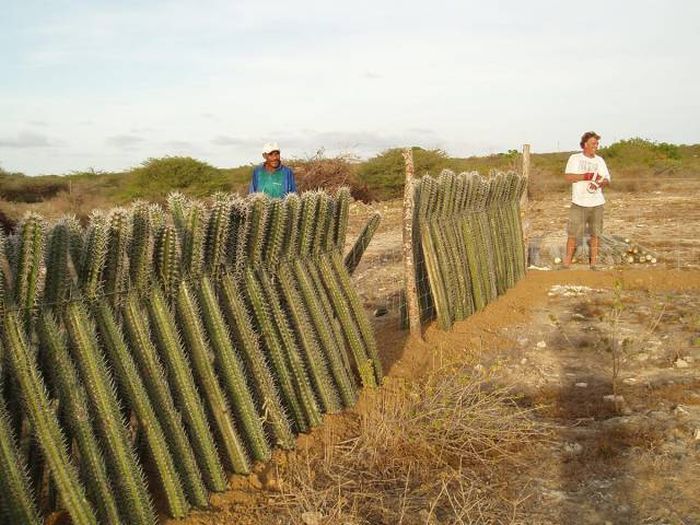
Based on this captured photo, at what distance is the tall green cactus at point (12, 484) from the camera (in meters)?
2.78

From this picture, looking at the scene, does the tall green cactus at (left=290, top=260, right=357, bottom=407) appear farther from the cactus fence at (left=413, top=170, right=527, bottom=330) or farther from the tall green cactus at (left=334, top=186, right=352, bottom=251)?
the cactus fence at (left=413, top=170, right=527, bottom=330)

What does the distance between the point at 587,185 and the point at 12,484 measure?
865 centimetres

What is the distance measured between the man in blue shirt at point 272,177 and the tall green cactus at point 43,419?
412 centimetres

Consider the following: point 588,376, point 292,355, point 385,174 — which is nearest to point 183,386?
point 292,355

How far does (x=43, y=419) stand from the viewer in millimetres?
2906

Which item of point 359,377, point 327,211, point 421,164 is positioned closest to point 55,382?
point 327,211

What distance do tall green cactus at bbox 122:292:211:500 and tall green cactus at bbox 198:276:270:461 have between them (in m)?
0.42

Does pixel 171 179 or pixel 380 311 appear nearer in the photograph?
pixel 380 311

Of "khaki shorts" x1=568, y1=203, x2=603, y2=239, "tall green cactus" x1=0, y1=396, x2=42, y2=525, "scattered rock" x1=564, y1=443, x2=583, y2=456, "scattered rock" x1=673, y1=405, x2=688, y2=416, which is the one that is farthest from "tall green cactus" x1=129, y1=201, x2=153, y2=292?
"khaki shorts" x1=568, y1=203, x2=603, y2=239

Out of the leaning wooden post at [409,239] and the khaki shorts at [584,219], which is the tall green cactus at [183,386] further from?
the khaki shorts at [584,219]

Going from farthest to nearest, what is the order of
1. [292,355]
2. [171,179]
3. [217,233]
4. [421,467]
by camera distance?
[171,179] < [292,355] < [421,467] < [217,233]

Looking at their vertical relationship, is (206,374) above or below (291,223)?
below

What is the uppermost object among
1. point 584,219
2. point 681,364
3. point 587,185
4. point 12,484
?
point 587,185

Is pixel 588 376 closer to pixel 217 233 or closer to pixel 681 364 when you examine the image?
pixel 681 364
